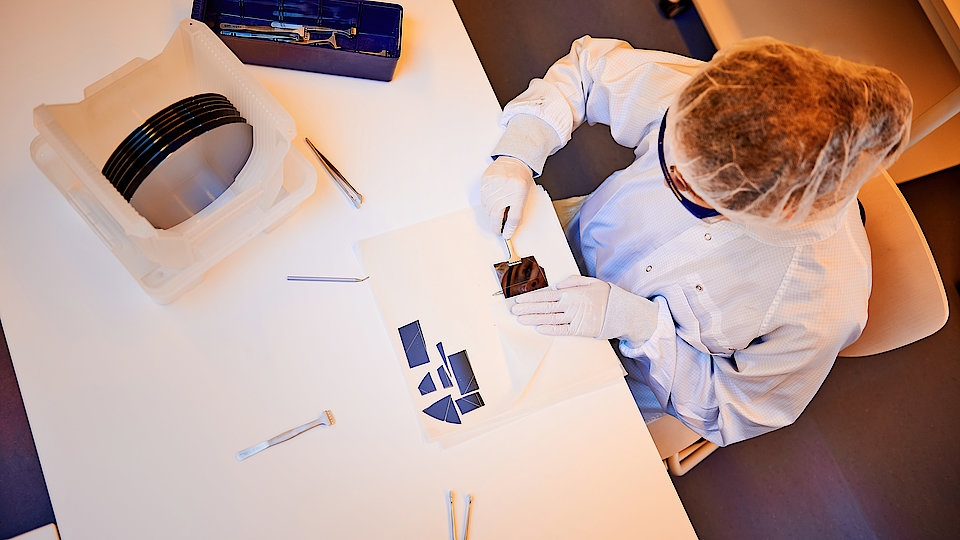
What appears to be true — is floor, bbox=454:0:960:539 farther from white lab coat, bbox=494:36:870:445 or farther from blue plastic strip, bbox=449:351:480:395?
blue plastic strip, bbox=449:351:480:395

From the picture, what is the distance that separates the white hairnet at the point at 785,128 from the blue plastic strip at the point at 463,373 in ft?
1.51

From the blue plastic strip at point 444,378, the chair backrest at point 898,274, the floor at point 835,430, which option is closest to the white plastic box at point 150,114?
the blue plastic strip at point 444,378

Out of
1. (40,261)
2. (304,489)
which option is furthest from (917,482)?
(40,261)

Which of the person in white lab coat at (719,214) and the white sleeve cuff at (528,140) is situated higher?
the white sleeve cuff at (528,140)

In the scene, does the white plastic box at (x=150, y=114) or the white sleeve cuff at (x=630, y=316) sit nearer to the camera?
the white plastic box at (x=150, y=114)

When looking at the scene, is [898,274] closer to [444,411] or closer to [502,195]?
[502,195]

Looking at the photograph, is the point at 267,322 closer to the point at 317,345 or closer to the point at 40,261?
the point at 317,345

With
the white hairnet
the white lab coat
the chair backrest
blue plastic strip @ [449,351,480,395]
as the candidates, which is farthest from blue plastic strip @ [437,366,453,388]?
the chair backrest

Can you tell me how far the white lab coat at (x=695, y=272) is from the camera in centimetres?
104

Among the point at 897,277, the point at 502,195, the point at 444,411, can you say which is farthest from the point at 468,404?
the point at 897,277

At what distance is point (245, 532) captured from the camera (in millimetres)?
919

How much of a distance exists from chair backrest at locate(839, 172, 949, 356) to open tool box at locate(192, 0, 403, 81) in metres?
0.93

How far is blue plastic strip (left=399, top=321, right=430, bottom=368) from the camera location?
3.34 ft

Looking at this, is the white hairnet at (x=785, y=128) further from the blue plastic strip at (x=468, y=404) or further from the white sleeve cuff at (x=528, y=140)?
the blue plastic strip at (x=468, y=404)
